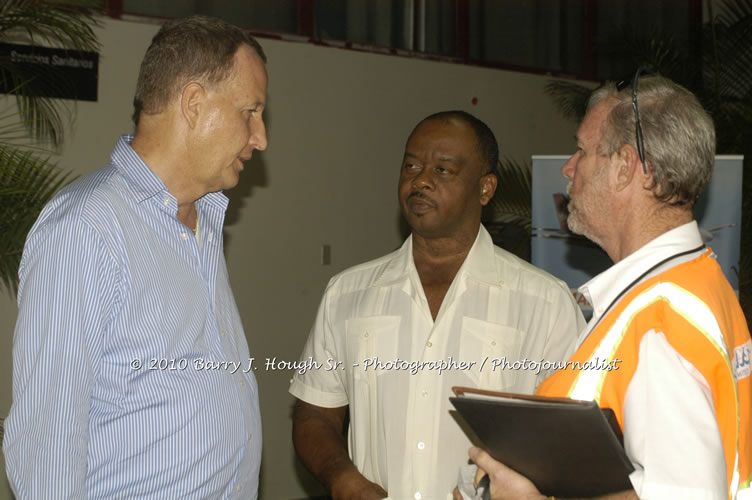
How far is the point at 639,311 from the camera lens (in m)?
1.47

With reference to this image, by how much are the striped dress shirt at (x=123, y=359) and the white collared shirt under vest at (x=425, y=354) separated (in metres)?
0.48

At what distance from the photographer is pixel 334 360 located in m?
2.44

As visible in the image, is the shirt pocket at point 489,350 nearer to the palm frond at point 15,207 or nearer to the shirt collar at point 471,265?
the shirt collar at point 471,265

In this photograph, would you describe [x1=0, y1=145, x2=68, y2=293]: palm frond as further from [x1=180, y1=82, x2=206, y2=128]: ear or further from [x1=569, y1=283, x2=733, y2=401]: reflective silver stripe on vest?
[x1=569, y1=283, x2=733, y2=401]: reflective silver stripe on vest

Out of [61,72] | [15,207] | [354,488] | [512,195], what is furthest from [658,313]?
[61,72]

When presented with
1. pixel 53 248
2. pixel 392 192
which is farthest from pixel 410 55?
pixel 53 248

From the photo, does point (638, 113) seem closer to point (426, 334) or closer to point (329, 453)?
point (426, 334)

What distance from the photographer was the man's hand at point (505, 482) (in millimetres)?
1588

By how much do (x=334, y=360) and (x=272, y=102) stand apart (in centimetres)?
366

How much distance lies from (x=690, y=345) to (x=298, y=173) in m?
4.70

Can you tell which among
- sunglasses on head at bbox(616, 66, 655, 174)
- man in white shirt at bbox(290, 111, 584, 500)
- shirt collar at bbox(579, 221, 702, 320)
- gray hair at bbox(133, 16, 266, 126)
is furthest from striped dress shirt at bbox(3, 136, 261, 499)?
sunglasses on head at bbox(616, 66, 655, 174)

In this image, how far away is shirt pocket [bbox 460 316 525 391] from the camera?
2262 millimetres

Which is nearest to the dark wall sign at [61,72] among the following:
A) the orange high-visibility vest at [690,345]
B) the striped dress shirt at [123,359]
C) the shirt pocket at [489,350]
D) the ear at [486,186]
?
the ear at [486,186]

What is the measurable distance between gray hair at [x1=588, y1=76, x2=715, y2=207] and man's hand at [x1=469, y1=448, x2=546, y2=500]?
663mm
